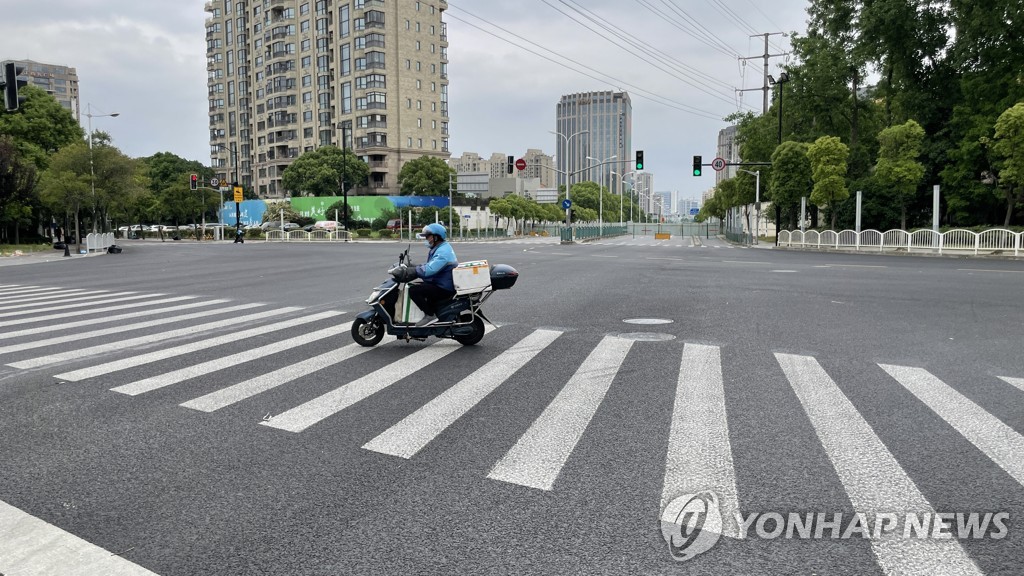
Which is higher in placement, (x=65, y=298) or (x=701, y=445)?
(x=65, y=298)

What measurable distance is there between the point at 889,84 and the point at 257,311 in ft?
146

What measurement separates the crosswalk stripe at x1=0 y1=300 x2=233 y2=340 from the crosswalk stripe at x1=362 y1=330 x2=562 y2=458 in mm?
6572

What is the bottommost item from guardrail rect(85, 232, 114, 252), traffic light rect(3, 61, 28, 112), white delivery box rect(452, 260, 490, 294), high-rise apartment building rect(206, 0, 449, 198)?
white delivery box rect(452, 260, 490, 294)

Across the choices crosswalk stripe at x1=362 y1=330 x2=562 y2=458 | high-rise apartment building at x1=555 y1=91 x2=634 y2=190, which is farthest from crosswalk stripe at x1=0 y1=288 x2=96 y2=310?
high-rise apartment building at x1=555 y1=91 x2=634 y2=190

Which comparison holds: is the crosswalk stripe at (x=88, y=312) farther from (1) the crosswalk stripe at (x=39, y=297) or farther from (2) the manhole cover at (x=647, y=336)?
(2) the manhole cover at (x=647, y=336)

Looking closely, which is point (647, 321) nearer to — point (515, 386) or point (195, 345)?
point (515, 386)

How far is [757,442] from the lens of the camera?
462 centimetres

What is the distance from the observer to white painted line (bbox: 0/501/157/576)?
3.00 m

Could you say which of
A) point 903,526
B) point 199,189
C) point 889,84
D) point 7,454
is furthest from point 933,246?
point 199,189

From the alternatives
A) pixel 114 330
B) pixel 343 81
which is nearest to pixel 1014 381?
pixel 114 330

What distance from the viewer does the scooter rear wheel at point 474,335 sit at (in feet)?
27.2

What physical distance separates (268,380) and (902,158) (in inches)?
1524

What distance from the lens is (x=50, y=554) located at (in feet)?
10.3

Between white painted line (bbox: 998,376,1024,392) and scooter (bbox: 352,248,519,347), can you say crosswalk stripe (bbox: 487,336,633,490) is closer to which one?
scooter (bbox: 352,248,519,347)
